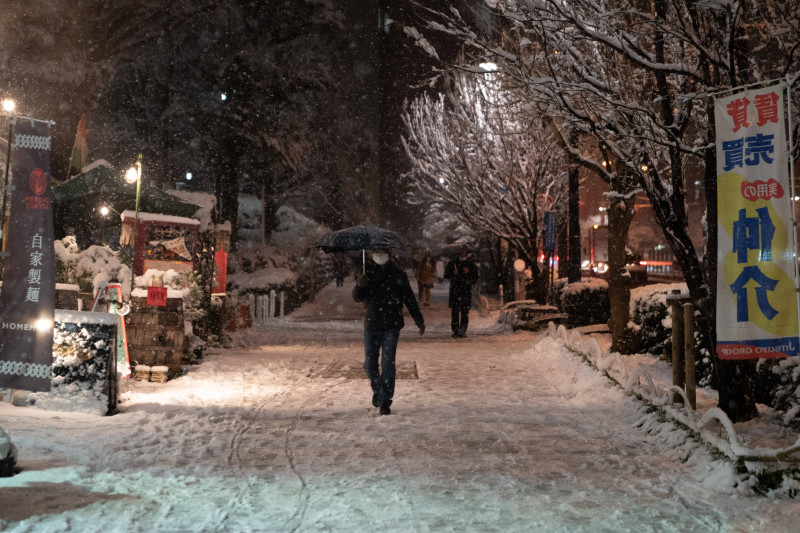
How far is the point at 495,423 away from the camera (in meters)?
7.34

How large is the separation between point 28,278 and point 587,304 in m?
14.2

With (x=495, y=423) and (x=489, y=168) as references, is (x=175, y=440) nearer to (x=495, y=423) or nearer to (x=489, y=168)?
(x=495, y=423)

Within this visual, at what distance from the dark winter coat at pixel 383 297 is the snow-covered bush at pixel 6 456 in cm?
396

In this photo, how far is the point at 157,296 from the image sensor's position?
385 inches

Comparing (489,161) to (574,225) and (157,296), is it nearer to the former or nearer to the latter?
(574,225)

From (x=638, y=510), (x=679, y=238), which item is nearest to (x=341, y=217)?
(x=679, y=238)

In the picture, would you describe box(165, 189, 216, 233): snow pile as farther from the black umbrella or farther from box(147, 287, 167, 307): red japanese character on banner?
the black umbrella

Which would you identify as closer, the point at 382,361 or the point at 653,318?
the point at 382,361

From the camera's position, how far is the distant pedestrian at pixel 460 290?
1655 cm

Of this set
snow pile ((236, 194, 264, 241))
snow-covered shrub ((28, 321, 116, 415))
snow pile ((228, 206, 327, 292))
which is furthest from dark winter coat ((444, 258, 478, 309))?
snow pile ((236, 194, 264, 241))

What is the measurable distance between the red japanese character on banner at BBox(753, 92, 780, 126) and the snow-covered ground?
111 inches

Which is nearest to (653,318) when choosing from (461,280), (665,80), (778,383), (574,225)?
(778,383)

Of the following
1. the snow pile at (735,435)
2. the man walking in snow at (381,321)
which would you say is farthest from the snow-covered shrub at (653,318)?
the man walking in snow at (381,321)

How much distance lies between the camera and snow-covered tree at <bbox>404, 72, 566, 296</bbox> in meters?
20.9
